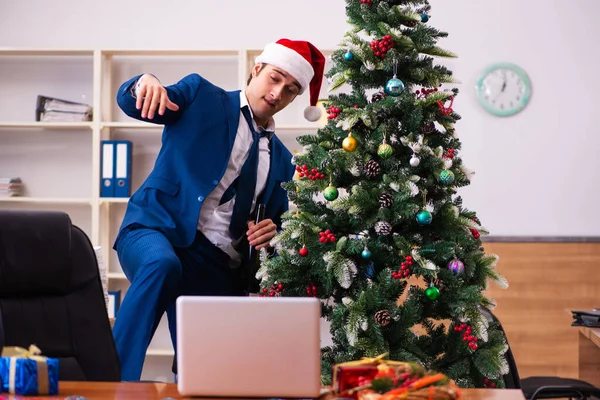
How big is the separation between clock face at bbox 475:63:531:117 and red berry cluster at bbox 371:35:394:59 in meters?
2.77

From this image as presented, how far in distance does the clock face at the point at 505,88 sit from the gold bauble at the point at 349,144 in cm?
286

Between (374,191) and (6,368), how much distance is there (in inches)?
57.6

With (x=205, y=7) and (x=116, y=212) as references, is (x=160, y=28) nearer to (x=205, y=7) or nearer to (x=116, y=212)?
(x=205, y=7)

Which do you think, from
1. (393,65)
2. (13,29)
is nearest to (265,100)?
(393,65)

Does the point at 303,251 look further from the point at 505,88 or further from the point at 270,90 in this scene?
the point at 505,88

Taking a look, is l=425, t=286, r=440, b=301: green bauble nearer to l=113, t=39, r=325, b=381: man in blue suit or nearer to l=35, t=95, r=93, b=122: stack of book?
l=113, t=39, r=325, b=381: man in blue suit

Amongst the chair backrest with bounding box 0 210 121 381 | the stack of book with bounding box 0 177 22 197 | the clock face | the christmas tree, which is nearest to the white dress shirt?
the christmas tree

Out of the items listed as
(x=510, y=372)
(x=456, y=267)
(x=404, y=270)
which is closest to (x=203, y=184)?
(x=404, y=270)

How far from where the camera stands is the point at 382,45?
2551 mm

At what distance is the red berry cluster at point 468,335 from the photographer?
2434 millimetres

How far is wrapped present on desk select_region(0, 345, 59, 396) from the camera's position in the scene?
1220mm

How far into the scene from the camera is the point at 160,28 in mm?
5305

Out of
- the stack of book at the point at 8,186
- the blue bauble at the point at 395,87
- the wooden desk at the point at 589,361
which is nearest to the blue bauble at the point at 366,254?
the blue bauble at the point at 395,87

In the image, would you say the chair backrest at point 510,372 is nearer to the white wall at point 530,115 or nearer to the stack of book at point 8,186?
the white wall at point 530,115
